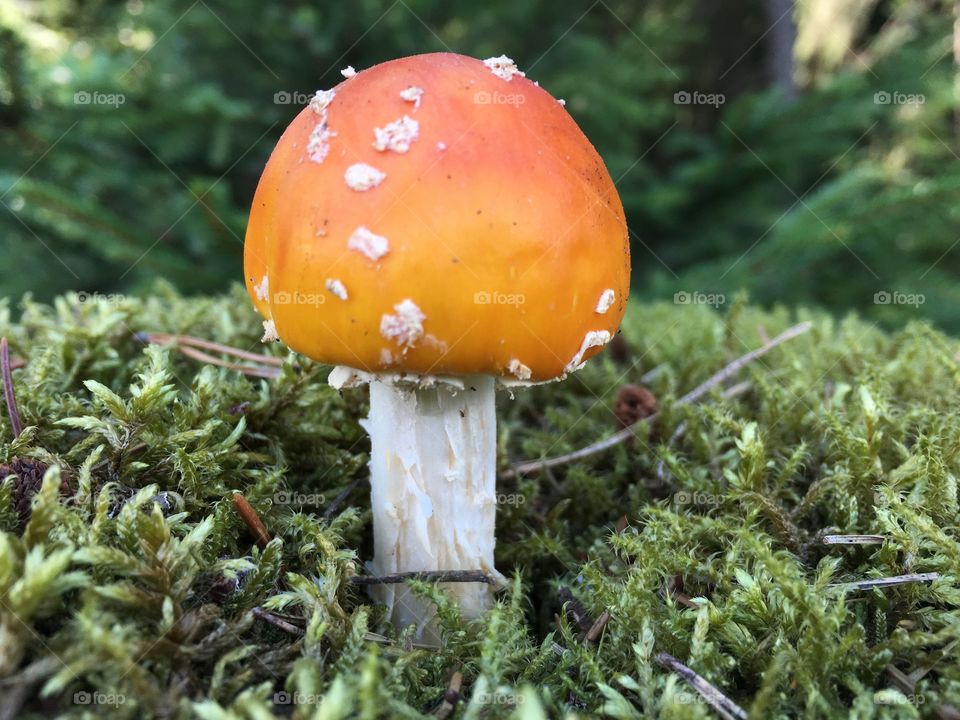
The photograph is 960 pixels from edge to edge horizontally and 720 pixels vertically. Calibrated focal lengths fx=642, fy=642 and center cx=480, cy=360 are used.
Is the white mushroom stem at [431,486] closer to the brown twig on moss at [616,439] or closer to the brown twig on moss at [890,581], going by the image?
the brown twig on moss at [616,439]

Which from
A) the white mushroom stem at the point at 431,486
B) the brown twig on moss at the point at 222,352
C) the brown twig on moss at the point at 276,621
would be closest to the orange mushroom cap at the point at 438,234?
the white mushroom stem at the point at 431,486

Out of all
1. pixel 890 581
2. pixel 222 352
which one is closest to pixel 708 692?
pixel 890 581

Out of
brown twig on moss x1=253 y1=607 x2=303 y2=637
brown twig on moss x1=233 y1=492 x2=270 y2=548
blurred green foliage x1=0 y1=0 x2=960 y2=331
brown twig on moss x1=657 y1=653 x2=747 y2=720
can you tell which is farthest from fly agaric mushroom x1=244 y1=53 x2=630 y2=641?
blurred green foliage x1=0 y1=0 x2=960 y2=331

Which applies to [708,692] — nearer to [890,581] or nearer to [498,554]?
[890,581]

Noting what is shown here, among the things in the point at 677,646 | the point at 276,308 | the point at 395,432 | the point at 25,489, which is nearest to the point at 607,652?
the point at 677,646

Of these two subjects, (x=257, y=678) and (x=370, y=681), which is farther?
(x=257, y=678)

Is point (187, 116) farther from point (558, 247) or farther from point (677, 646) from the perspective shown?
point (677, 646)
